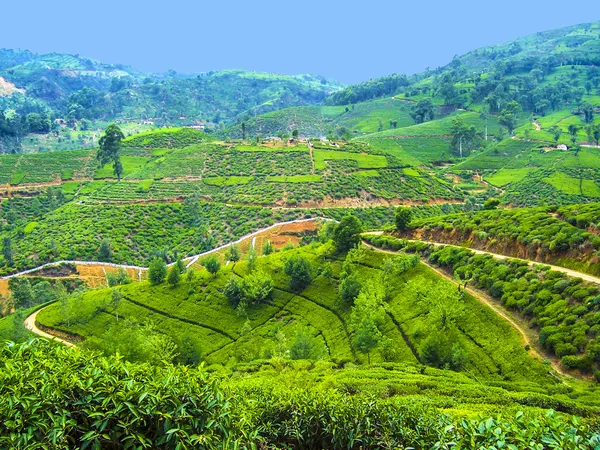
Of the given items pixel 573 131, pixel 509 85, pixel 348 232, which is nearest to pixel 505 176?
pixel 573 131

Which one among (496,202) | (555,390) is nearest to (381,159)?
(496,202)

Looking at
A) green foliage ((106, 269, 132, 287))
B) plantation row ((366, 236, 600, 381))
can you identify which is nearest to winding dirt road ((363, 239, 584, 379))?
plantation row ((366, 236, 600, 381))

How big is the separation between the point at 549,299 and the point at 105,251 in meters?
57.3

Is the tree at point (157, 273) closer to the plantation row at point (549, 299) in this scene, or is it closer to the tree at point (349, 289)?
the tree at point (349, 289)

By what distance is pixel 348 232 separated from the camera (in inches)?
1859

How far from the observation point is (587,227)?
3438 cm

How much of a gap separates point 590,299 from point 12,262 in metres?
69.8

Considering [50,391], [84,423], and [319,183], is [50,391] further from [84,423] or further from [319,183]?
[319,183]

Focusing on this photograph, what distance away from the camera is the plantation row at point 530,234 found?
32.8 m

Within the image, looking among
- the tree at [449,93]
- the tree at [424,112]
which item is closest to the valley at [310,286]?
the tree at [424,112]

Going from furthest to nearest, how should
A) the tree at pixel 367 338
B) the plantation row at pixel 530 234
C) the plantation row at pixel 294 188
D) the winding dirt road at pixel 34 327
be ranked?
the plantation row at pixel 294 188
the winding dirt road at pixel 34 327
the plantation row at pixel 530 234
the tree at pixel 367 338

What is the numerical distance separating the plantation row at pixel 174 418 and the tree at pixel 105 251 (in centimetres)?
5605

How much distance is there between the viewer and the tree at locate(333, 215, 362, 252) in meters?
47.3

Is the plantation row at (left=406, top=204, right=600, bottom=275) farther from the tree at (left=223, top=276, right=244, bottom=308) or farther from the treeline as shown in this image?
the treeline
